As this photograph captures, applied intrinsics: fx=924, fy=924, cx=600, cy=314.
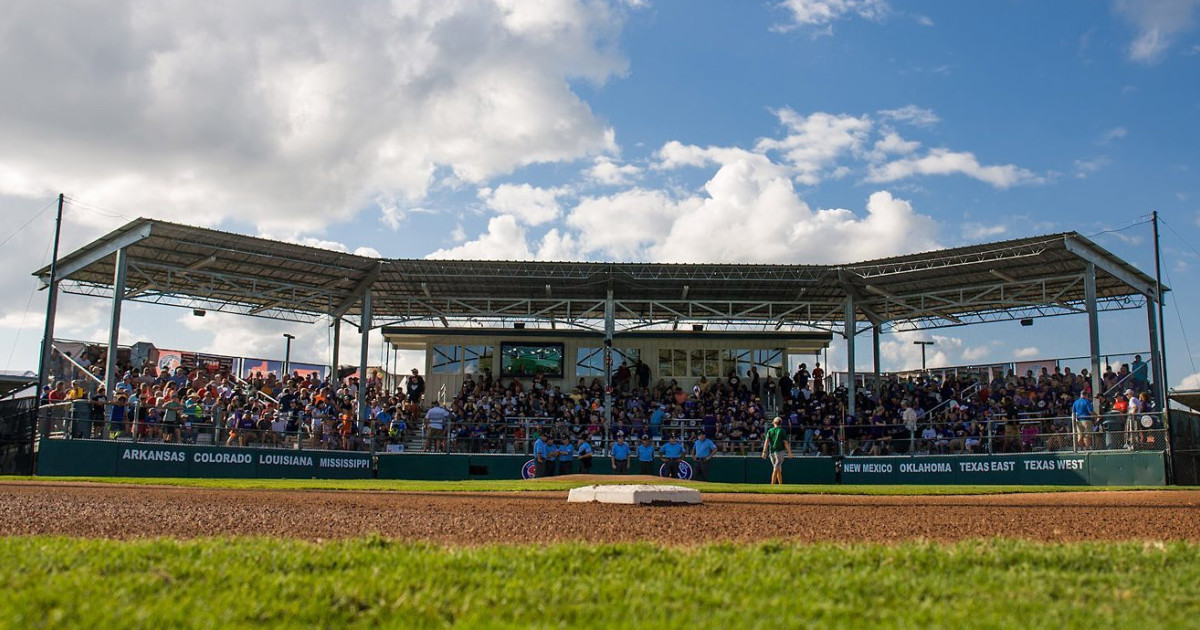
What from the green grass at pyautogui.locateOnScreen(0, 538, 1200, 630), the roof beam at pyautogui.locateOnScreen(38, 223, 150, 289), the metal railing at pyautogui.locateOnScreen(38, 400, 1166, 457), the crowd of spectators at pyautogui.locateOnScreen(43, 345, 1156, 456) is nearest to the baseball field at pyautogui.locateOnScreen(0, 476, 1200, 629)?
the green grass at pyautogui.locateOnScreen(0, 538, 1200, 630)

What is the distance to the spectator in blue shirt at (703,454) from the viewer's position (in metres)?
26.4

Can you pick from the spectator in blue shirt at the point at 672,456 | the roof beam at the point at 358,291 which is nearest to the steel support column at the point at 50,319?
the roof beam at the point at 358,291

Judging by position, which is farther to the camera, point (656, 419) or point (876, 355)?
point (876, 355)

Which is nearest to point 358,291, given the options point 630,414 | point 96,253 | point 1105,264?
point 96,253

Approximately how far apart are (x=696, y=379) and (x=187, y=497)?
25165 mm

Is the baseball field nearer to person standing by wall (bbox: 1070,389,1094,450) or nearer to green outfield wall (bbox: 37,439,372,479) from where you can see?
green outfield wall (bbox: 37,439,372,479)

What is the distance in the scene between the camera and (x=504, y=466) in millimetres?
27734

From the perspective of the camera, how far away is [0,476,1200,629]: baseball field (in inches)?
180

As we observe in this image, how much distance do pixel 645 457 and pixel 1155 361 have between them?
15802 mm

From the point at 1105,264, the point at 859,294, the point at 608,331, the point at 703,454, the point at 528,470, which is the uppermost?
the point at 1105,264

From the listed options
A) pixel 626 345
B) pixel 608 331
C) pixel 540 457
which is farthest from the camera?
pixel 626 345

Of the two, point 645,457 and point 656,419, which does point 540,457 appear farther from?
point 656,419

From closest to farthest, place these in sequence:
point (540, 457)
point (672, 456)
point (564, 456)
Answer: point (540, 457), point (672, 456), point (564, 456)

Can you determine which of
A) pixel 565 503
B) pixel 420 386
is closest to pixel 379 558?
pixel 565 503
